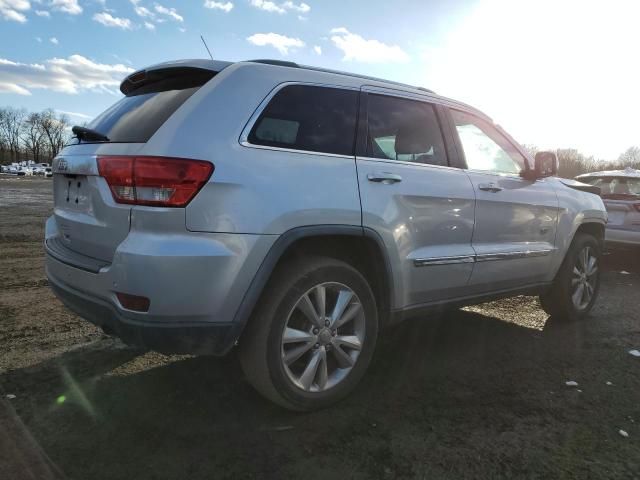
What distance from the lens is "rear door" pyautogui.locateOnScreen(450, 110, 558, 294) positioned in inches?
148

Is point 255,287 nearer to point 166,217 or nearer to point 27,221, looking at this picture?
point 166,217

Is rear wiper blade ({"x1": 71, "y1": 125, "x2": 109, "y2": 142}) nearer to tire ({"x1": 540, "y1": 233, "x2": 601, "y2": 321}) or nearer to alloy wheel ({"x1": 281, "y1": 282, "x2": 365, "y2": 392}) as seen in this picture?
alloy wheel ({"x1": 281, "y1": 282, "x2": 365, "y2": 392})

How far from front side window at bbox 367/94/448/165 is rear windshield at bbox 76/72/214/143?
1.09m

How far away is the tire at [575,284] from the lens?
474cm

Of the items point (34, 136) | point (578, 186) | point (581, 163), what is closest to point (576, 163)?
point (581, 163)

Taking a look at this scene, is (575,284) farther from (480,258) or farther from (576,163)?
(576,163)

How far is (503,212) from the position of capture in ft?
12.8

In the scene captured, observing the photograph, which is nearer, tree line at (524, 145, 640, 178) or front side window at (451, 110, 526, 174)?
front side window at (451, 110, 526, 174)

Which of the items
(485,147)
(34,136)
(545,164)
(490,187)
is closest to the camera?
(490,187)

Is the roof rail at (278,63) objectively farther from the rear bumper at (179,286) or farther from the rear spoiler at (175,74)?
the rear bumper at (179,286)

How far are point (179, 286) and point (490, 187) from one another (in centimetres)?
250

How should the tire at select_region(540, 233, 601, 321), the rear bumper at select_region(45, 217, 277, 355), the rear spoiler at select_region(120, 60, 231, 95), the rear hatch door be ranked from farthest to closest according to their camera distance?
the tire at select_region(540, 233, 601, 321)
the rear spoiler at select_region(120, 60, 231, 95)
the rear hatch door
the rear bumper at select_region(45, 217, 277, 355)

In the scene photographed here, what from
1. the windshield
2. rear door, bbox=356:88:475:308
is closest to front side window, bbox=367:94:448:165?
rear door, bbox=356:88:475:308

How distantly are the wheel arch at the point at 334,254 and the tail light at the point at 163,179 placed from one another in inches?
19.6
